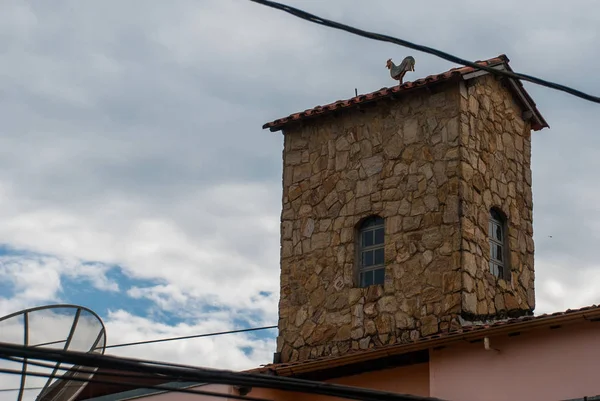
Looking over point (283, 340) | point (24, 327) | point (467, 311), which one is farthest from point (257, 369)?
point (24, 327)

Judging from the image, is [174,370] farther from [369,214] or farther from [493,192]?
[493,192]

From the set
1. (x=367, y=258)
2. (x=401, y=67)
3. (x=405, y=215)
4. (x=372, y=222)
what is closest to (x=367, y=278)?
(x=367, y=258)

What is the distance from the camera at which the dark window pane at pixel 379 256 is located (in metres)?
16.6

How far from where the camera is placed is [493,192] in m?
16.9

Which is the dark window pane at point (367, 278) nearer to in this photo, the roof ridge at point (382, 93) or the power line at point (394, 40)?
the roof ridge at point (382, 93)

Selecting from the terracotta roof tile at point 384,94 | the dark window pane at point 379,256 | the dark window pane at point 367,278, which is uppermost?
the terracotta roof tile at point 384,94

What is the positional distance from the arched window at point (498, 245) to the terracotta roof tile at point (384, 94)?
234 centimetres

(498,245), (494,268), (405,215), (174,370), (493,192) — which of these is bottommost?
(174,370)

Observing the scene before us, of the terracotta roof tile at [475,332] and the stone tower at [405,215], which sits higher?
the stone tower at [405,215]

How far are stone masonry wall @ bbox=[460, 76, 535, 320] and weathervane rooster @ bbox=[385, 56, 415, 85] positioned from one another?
109 centimetres

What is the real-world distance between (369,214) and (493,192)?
203cm

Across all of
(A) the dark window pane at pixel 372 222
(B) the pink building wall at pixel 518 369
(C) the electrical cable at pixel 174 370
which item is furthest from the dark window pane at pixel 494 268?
(C) the electrical cable at pixel 174 370

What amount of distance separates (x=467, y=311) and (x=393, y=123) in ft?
11.3

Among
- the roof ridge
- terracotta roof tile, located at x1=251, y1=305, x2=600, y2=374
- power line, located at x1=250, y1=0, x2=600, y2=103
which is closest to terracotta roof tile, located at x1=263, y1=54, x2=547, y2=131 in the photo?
the roof ridge
